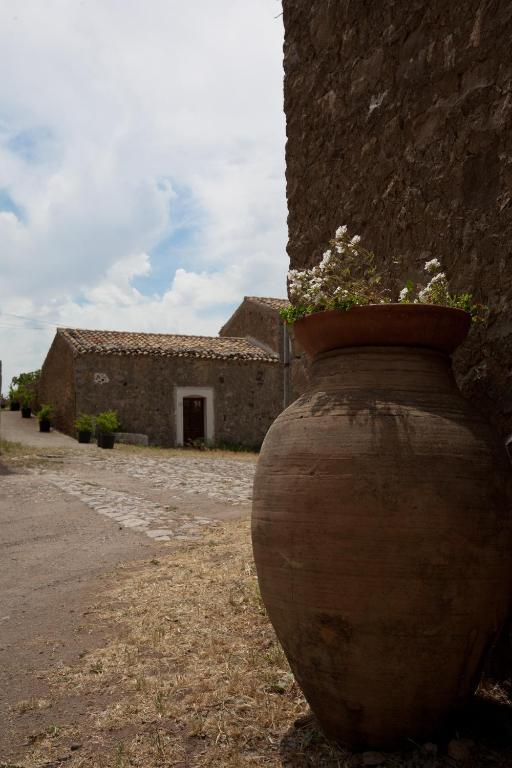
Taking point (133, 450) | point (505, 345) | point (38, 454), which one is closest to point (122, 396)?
point (133, 450)

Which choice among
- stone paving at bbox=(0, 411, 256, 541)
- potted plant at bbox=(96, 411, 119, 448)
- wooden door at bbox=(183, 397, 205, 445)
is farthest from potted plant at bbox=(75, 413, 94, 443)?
wooden door at bbox=(183, 397, 205, 445)

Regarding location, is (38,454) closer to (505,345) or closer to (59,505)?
(59,505)

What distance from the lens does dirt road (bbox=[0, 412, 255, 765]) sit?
8.65 feet

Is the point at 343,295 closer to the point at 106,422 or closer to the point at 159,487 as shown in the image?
the point at 159,487

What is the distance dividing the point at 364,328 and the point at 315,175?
1662 millimetres

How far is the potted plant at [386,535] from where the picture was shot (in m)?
1.58

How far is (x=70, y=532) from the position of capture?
17.6 feet

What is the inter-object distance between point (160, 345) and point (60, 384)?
350 cm

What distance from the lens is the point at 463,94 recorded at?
2365mm

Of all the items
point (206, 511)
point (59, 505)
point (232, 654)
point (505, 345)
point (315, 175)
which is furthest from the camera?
point (59, 505)

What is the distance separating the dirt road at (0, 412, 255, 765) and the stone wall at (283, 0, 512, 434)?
2.14 m

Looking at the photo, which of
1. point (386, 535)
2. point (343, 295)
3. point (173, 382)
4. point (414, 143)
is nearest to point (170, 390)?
point (173, 382)

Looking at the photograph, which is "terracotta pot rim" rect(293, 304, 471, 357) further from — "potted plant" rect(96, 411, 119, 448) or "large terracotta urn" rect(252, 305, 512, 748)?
"potted plant" rect(96, 411, 119, 448)

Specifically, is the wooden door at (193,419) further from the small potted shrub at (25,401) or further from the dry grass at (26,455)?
the small potted shrub at (25,401)
